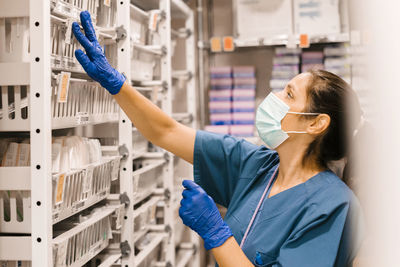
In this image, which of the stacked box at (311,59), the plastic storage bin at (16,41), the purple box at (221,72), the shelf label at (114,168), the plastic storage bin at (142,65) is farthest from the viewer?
the purple box at (221,72)

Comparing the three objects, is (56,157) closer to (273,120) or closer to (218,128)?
(273,120)

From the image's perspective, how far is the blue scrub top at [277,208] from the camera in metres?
1.50

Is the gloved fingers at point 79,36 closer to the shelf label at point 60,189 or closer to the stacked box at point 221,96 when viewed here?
the shelf label at point 60,189

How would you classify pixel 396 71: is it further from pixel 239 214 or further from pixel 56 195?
pixel 239 214

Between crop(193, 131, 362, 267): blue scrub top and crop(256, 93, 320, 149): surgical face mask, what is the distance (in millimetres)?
134

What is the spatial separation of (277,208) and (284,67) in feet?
6.75

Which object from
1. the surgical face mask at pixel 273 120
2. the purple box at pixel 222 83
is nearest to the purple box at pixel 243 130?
the purple box at pixel 222 83

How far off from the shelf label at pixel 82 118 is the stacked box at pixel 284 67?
82.3 inches

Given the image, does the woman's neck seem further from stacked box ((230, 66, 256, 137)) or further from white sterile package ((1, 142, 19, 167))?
stacked box ((230, 66, 256, 137))

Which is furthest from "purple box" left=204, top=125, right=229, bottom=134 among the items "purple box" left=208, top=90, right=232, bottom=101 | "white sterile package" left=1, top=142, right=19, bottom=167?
"white sterile package" left=1, top=142, right=19, bottom=167

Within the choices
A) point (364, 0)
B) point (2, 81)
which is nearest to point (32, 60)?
point (2, 81)

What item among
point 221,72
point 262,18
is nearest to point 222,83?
point 221,72

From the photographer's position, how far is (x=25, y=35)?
1.47 metres

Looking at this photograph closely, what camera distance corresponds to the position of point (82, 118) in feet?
5.75
